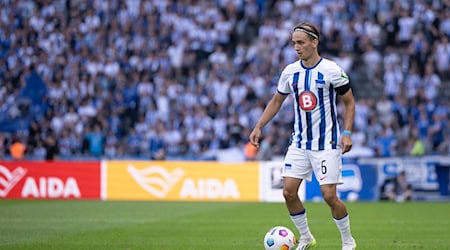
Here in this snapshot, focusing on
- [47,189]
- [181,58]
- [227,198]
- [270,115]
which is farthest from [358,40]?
[270,115]

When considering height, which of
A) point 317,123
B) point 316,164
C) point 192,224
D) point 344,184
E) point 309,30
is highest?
point 309,30

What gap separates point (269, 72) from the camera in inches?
1084

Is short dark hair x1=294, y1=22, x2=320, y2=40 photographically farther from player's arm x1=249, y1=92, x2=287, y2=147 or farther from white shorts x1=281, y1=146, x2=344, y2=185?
white shorts x1=281, y1=146, x2=344, y2=185

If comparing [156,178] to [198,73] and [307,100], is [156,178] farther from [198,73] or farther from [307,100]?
[307,100]

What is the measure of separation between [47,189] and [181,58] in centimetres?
792

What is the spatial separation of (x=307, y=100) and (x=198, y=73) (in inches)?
752

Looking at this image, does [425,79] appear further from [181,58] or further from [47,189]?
[47,189]

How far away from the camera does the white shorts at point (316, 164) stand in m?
9.71

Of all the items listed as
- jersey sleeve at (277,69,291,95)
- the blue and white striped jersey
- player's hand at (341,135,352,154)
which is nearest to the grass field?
the blue and white striped jersey

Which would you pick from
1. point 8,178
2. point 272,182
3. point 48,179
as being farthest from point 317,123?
point 8,178

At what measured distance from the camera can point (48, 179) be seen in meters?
23.2

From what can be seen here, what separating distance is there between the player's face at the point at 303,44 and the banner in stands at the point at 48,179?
14293 mm

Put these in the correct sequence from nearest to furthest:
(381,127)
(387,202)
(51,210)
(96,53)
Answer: (51,210)
(387,202)
(381,127)
(96,53)

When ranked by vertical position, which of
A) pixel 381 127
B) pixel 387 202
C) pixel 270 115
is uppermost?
pixel 270 115
